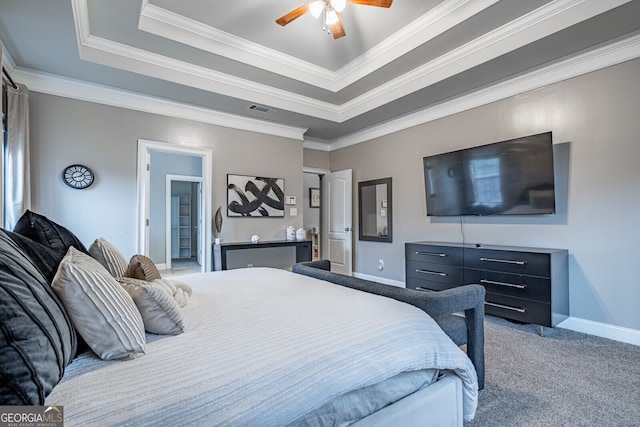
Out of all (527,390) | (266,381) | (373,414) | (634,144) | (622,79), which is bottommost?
(527,390)

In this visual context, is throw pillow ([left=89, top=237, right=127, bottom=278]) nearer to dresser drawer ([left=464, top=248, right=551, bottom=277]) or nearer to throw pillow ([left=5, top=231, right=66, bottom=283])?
throw pillow ([left=5, top=231, right=66, bottom=283])

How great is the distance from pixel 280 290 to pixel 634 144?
3355 mm

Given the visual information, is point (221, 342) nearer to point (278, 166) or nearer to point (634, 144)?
point (634, 144)

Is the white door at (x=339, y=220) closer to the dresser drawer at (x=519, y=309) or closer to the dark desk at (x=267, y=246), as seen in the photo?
the dark desk at (x=267, y=246)

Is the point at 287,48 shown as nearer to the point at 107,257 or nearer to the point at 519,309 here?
the point at 107,257

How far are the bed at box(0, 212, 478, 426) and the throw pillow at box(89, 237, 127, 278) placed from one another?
1.06ft

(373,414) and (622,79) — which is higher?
(622,79)

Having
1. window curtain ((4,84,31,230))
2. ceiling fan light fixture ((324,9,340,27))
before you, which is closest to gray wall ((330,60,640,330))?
ceiling fan light fixture ((324,9,340,27))

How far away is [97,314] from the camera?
3.27 feet

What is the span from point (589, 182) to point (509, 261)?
1074mm

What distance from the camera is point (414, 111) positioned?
4.52 m

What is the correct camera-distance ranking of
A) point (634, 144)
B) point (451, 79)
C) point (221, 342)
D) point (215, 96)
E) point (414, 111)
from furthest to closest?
point (414, 111) → point (215, 96) → point (451, 79) → point (634, 144) → point (221, 342)

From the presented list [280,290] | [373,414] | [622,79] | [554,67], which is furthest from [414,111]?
[373,414]

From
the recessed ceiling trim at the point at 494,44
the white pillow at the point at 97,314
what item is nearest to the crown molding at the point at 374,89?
the recessed ceiling trim at the point at 494,44
